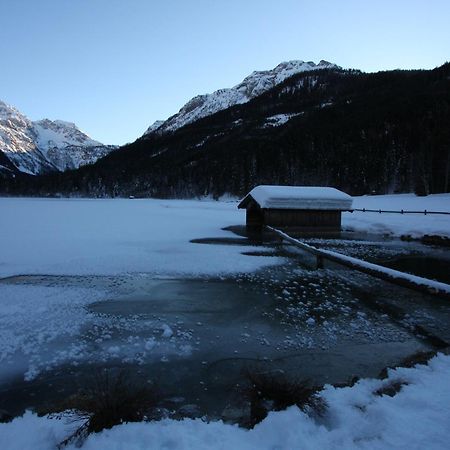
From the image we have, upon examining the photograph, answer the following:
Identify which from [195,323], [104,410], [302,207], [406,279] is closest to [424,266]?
[406,279]

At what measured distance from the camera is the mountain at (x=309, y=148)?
2918 inches

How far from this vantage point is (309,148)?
309 feet

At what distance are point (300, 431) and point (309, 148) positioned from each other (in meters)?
95.7

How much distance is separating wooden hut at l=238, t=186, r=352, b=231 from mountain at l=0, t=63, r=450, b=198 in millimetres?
36371

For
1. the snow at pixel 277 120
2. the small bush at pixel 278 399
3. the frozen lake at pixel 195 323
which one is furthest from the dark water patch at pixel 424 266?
the snow at pixel 277 120

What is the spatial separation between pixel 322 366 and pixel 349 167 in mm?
80176

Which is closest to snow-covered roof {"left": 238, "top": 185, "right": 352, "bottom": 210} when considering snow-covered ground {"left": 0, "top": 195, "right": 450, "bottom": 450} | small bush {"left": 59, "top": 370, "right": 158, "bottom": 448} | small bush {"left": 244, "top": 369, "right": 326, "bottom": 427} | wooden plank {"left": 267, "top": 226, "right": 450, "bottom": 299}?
snow-covered ground {"left": 0, "top": 195, "right": 450, "bottom": 450}

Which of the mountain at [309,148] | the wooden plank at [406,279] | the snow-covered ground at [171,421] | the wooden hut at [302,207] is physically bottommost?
the snow-covered ground at [171,421]

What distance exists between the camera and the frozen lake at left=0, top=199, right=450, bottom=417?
501cm

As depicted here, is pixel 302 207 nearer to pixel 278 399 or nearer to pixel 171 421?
pixel 278 399

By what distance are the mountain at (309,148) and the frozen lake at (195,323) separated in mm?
52584

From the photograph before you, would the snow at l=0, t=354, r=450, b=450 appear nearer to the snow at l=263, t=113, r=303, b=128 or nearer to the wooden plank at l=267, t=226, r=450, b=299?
the wooden plank at l=267, t=226, r=450, b=299

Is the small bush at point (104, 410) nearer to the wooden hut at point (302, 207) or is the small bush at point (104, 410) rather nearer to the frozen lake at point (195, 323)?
the frozen lake at point (195, 323)

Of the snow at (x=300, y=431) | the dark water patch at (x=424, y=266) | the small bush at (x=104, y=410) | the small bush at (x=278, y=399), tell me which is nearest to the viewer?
the snow at (x=300, y=431)
